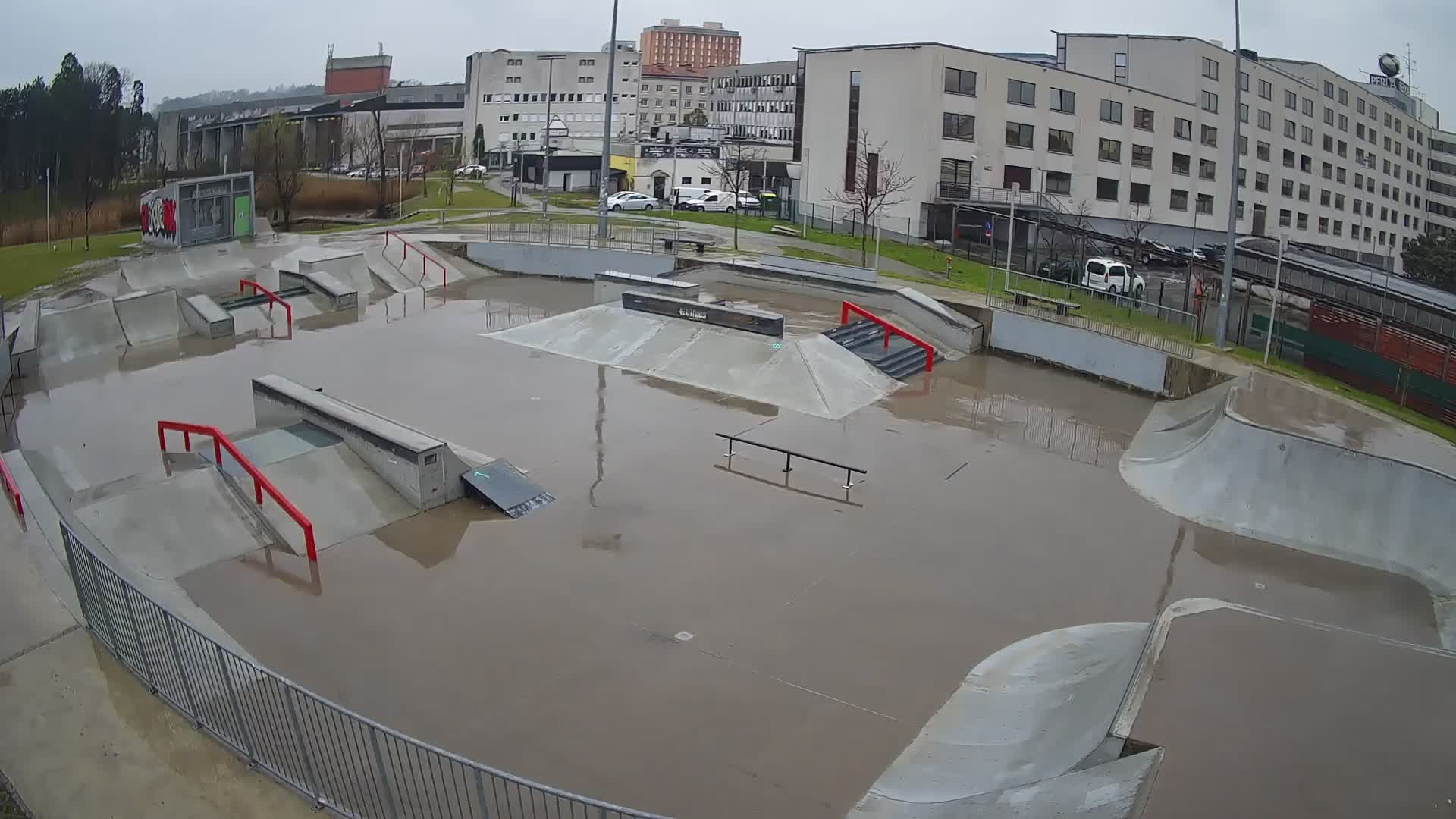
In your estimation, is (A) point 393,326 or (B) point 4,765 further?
(A) point 393,326

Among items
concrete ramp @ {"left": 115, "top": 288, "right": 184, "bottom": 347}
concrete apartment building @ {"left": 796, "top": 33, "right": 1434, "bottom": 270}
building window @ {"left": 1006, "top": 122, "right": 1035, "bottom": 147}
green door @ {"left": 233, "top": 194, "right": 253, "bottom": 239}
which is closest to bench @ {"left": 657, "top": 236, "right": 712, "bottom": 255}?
concrete apartment building @ {"left": 796, "top": 33, "right": 1434, "bottom": 270}

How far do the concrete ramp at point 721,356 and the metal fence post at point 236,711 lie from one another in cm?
1369

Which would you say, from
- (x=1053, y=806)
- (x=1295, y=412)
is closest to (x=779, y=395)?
(x=1295, y=412)

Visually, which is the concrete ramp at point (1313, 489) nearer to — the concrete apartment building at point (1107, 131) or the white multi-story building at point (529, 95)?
the concrete apartment building at point (1107, 131)

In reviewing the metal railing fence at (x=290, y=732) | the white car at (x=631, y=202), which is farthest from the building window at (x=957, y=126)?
the metal railing fence at (x=290, y=732)

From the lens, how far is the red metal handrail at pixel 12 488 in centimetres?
1295

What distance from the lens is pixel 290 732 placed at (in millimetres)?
8375

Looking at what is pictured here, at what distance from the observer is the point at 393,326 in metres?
27.6

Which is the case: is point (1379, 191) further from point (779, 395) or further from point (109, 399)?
point (109, 399)

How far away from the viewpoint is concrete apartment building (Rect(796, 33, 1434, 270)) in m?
44.9

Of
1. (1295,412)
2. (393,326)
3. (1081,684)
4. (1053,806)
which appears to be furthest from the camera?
(393,326)

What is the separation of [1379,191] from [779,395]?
228 feet

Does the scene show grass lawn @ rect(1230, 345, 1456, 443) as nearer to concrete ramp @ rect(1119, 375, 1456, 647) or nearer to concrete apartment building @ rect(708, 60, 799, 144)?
concrete ramp @ rect(1119, 375, 1456, 647)

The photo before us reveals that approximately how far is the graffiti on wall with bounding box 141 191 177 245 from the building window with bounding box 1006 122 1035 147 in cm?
3293
